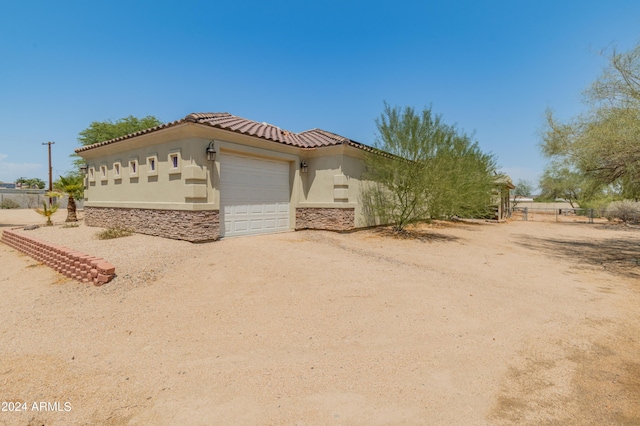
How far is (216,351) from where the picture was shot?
361 cm

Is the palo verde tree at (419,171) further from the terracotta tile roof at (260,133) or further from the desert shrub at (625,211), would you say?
the desert shrub at (625,211)

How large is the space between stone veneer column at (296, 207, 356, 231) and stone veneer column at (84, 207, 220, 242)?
404cm

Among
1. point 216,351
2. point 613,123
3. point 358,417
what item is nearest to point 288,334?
point 216,351

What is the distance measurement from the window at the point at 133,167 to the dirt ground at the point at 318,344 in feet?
17.0

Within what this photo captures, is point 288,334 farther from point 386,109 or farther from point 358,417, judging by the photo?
point 386,109


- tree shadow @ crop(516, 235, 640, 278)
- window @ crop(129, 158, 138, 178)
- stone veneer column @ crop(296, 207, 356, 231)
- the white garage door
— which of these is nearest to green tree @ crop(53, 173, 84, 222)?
window @ crop(129, 158, 138, 178)

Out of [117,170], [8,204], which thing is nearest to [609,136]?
[117,170]

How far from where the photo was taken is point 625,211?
73.3 feet

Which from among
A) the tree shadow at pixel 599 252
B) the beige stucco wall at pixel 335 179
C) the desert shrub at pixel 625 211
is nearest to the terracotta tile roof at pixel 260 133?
the beige stucco wall at pixel 335 179

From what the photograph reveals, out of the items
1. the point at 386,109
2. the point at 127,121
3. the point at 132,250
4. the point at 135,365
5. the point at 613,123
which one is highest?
the point at 127,121

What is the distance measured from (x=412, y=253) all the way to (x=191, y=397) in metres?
7.68

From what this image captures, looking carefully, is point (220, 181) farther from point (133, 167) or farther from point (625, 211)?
point (625, 211)

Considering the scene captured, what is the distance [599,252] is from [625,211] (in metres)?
18.4

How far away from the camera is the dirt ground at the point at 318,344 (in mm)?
2639
